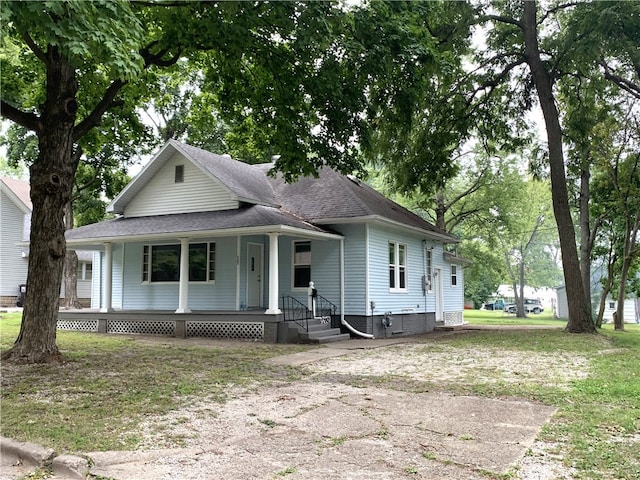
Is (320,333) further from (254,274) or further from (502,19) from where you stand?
(502,19)

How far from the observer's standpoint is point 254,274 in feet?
57.8

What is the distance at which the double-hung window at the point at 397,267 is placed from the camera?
18422 millimetres

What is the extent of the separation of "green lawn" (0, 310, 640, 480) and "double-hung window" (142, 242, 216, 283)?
499 cm

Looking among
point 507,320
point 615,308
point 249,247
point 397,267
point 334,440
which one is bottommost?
point 507,320

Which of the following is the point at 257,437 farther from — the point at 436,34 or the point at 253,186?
the point at 436,34

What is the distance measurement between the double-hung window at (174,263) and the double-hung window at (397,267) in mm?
5846

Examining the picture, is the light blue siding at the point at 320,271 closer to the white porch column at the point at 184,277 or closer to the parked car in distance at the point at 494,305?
the white porch column at the point at 184,277

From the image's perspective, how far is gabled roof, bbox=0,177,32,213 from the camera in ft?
102

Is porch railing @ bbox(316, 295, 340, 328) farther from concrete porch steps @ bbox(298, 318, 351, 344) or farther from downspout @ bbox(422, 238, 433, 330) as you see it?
downspout @ bbox(422, 238, 433, 330)

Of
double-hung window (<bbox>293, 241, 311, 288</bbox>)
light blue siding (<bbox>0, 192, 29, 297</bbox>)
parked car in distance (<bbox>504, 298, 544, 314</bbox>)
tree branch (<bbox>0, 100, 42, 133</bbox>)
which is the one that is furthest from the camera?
parked car in distance (<bbox>504, 298, 544, 314</bbox>)

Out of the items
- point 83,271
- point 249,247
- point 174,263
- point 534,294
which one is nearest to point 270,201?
point 249,247

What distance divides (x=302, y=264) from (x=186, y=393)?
1013 cm

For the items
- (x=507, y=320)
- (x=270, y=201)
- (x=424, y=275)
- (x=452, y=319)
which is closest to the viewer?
(x=270, y=201)

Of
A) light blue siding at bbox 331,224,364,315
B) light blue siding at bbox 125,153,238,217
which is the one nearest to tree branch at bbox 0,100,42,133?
light blue siding at bbox 125,153,238,217
